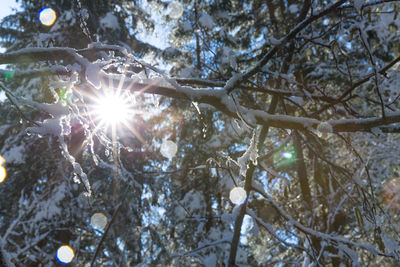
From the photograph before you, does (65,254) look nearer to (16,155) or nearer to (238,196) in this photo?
(16,155)

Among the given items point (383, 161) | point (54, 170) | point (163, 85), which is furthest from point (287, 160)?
point (163, 85)

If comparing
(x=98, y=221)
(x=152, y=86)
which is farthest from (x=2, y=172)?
(x=152, y=86)

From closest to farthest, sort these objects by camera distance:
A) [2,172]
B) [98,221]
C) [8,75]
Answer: [8,75]
[98,221]
[2,172]

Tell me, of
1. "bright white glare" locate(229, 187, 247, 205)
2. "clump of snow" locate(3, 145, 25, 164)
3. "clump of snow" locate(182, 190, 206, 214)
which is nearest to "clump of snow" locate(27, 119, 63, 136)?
"bright white glare" locate(229, 187, 247, 205)

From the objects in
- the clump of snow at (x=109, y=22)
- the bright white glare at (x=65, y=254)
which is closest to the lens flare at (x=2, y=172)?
the bright white glare at (x=65, y=254)

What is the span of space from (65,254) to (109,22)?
6.39 meters

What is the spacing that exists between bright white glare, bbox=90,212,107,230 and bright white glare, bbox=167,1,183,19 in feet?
21.5

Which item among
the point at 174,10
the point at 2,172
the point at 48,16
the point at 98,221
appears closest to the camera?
the point at 98,221

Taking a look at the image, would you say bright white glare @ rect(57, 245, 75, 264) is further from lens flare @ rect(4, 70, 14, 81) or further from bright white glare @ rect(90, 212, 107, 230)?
lens flare @ rect(4, 70, 14, 81)

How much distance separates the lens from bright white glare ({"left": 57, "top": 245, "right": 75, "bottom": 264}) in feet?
22.9

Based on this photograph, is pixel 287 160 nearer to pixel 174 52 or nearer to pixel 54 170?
pixel 174 52

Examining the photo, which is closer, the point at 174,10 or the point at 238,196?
the point at 238,196

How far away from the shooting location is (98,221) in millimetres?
7684

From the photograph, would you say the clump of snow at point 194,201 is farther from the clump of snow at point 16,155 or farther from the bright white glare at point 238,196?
the bright white glare at point 238,196
